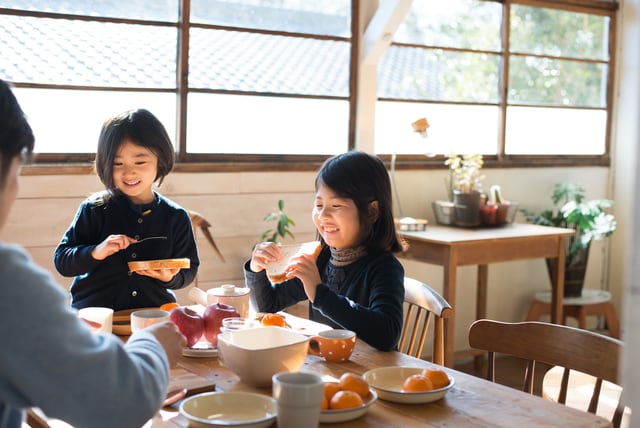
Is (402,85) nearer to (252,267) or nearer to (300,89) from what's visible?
(300,89)

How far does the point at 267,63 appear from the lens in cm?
356

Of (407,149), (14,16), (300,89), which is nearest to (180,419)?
(14,16)

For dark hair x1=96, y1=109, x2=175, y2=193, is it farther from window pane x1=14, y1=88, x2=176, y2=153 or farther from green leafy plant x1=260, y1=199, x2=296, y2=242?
green leafy plant x1=260, y1=199, x2=296, y2=242

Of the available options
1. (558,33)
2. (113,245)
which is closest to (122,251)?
(113,245)

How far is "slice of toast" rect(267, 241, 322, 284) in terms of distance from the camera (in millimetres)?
1943

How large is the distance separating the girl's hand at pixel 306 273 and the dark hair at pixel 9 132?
932 millimetres

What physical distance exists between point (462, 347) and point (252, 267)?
8.08 ft

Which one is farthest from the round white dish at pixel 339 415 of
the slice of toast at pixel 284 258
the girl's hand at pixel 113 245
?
the girl's hand at pixel 113 245

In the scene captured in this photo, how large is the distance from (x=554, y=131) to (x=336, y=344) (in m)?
3.39

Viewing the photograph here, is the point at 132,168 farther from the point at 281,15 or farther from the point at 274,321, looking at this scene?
the point at 281,15

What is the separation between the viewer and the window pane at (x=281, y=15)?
3.38 m

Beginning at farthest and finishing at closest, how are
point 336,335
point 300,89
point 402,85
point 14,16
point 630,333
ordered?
point 402,85 → point 300,89 → point 14,16 → point 336,335 → point 630,333

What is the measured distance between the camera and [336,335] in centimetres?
165

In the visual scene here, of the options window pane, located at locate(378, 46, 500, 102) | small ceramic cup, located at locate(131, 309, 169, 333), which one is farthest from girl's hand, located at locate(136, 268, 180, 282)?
window pane, located at locate(378, 46, 500, 102)
